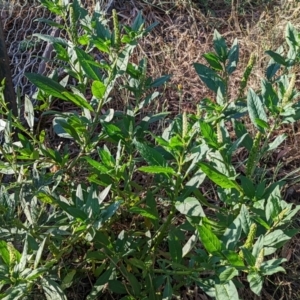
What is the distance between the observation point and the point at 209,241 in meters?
1.18

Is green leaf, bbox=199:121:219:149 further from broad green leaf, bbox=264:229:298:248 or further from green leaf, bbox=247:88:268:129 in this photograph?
broad green leaf, bbox=264:229:298:248

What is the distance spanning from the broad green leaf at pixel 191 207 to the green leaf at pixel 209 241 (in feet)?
0.66

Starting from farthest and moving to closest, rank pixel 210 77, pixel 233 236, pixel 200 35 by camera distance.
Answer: pixel 200 35
pixel 210 77
pixel 233 236

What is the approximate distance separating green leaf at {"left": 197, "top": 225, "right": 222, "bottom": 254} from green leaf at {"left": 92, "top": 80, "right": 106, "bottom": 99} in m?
0.52

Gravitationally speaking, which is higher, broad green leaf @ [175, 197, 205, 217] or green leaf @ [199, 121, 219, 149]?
green leaf @ [199, 121, 219, 149]

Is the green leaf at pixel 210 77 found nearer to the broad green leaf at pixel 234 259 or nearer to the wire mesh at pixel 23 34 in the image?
the broad green leaf at pixel 234 259

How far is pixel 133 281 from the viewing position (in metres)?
1.57

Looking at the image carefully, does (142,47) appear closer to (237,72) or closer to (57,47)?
(237,72)

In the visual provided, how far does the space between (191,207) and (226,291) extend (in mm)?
241

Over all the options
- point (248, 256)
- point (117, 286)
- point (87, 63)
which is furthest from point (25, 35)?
point (248, 256)

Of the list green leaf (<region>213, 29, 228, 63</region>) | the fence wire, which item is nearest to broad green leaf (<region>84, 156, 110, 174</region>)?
green leaf (<region>213, 29, 228, 63</region>)

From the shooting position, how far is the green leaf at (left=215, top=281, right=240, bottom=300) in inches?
49.7

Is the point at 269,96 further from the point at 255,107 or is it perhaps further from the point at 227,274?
the point at 227,274

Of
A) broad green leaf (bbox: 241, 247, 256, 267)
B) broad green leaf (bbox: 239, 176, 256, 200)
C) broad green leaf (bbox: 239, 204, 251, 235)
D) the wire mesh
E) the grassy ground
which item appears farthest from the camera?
the wire mesh
